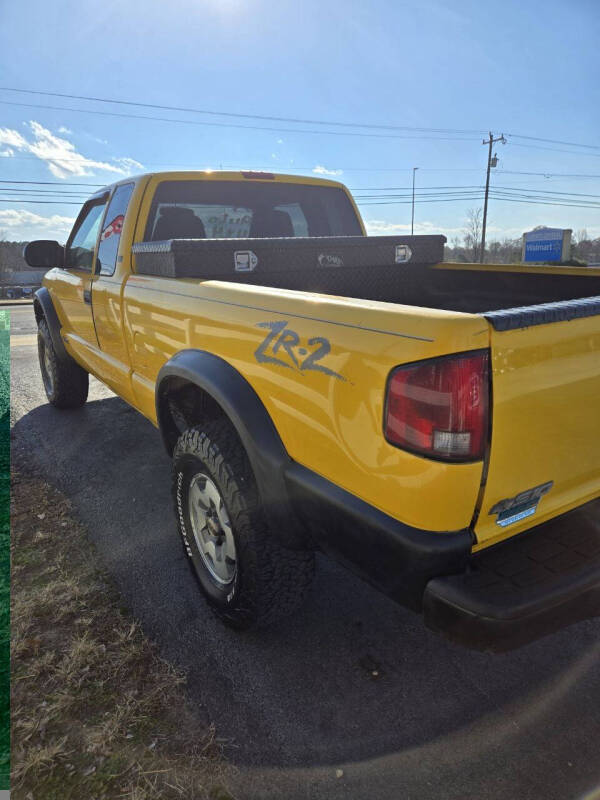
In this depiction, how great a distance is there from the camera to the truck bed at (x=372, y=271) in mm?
2762

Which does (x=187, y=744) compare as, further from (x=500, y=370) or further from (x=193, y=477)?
(x=500, y=370)

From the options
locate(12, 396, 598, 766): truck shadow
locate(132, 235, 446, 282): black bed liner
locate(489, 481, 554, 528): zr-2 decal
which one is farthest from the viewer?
locate(132, 235, 446, 282): black bed liner

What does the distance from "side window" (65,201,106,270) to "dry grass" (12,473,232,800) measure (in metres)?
2.48

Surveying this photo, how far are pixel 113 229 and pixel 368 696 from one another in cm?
316

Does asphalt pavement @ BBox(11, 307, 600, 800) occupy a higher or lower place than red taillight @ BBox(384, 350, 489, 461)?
lower

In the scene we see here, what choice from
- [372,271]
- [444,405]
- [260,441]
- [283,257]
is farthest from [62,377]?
[444,405]

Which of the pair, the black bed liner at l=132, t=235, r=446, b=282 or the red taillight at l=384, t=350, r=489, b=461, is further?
the black bed liner at l=132, t=235, r=446, b=282

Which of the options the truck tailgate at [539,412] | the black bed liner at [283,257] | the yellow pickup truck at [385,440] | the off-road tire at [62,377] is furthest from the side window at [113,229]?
the truck tailgate at [539,412]

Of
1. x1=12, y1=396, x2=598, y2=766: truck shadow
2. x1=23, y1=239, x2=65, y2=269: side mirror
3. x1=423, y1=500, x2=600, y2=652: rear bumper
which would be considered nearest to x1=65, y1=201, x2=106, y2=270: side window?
x1=23, y1=239, x2=65, y2=269: side mirror

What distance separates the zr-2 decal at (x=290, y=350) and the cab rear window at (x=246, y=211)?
6.37 feet

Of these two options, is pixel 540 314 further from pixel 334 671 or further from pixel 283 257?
pixel 283 257

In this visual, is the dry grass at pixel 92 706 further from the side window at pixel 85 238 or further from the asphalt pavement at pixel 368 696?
the side window at pixel 85 238

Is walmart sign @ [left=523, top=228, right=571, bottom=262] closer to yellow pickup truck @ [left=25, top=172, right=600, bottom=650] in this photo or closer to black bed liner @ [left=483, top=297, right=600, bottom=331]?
yellow pickup truck @ [left=25, top=172, right=600, bottom=650]

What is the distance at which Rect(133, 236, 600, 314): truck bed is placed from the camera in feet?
9.06
